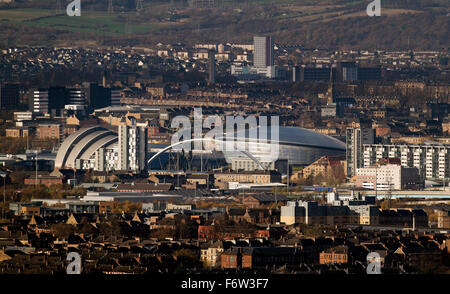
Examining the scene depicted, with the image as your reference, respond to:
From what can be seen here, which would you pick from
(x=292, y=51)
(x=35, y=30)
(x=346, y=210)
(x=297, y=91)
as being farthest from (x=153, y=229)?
(x=292, y=51)

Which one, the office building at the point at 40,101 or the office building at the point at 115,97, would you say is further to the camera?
Result: the office building at the point at 115,97

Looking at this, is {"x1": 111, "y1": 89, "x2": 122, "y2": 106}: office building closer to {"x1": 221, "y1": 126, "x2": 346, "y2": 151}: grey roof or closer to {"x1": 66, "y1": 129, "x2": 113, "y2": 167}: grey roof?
{"x1": 221, "y1": 126, "x2": 346, "y2": 151}: grey roof

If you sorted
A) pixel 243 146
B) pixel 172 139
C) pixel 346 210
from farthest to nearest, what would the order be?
1. pixel 172 139
2. pixel 243 146
3. pixel 346 210

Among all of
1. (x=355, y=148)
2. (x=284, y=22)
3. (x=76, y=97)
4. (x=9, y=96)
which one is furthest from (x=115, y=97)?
(x=284, y=22)

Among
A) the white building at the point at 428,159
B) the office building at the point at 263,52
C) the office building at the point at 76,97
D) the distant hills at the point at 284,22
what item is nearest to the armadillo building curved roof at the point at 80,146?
the white building at the point at 428,159

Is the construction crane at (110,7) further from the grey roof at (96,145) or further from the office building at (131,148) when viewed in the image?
the office building at (131,148)

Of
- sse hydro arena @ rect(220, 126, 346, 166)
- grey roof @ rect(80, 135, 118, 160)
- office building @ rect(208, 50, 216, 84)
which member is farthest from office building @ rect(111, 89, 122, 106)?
grey roof @ rect(80, 135, 118, 160)

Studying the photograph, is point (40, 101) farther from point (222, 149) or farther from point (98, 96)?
point (222, 149)
